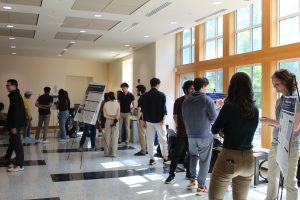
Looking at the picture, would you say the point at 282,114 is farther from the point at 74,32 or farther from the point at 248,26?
the point at 74,32

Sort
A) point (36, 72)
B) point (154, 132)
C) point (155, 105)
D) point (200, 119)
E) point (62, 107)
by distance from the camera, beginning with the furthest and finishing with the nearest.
Answer: point (36, 72) < point (62, 107) < point (154, 132) < point (155, 105) < point (200, 119)

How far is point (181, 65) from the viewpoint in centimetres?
1005

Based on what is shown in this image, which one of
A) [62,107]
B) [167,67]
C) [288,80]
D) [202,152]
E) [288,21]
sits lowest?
[202,152]

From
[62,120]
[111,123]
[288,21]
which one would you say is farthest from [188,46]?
[62,120]

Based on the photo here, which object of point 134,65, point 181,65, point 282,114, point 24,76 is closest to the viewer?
point 282,114

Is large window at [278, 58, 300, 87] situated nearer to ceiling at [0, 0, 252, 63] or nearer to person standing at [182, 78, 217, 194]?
ceiling at [0, 0, 252, 63]

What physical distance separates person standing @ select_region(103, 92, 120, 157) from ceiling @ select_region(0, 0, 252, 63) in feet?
6.16

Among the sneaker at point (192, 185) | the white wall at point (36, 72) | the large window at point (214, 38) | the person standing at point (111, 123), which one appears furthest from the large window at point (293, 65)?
the white wall at point (36, 72)

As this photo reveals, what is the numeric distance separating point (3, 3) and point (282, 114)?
5.64 meters

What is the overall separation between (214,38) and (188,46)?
1.34m

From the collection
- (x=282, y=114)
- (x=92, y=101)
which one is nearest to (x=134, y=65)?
(x=92, y=101)

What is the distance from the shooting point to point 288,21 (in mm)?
6367

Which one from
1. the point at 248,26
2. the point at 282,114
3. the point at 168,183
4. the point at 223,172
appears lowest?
the point at 168,183

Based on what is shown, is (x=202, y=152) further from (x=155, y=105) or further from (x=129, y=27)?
(x=129, y=27)
